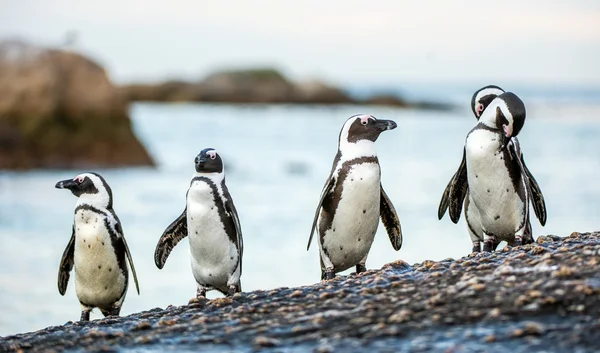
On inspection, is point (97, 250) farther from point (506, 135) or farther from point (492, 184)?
point (506, 135)

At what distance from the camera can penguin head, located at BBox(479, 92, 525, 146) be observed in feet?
22.1

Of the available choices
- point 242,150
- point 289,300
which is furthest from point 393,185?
point 289,300

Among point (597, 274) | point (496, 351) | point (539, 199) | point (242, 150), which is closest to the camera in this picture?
point (496, 351)

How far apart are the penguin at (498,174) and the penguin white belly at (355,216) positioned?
64 cm

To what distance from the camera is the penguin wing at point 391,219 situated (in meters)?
7.46

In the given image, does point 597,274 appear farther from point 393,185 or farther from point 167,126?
point 167,126

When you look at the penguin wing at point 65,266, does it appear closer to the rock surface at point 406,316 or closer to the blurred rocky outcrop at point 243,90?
the rock surface at point 406,316

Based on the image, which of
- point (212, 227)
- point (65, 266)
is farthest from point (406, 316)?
point (65, 266)

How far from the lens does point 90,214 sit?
24.3 feet

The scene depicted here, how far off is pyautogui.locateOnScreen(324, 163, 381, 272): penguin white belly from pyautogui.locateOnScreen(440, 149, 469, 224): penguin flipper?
1.85 feet

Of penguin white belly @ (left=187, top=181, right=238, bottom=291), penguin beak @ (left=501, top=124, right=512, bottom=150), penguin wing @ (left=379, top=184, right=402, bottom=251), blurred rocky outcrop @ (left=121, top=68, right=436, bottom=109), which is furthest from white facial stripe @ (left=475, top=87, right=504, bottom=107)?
blurred rocky outcrop @ (left=121, top=68, right=436, bottom=109)

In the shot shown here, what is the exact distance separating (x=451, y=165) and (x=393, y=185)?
21.6 ft

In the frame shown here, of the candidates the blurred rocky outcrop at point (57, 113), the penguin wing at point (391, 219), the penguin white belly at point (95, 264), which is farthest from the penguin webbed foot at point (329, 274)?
the blurred rocky outcrop at point (57, 113)

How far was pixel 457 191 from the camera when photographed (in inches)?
294
